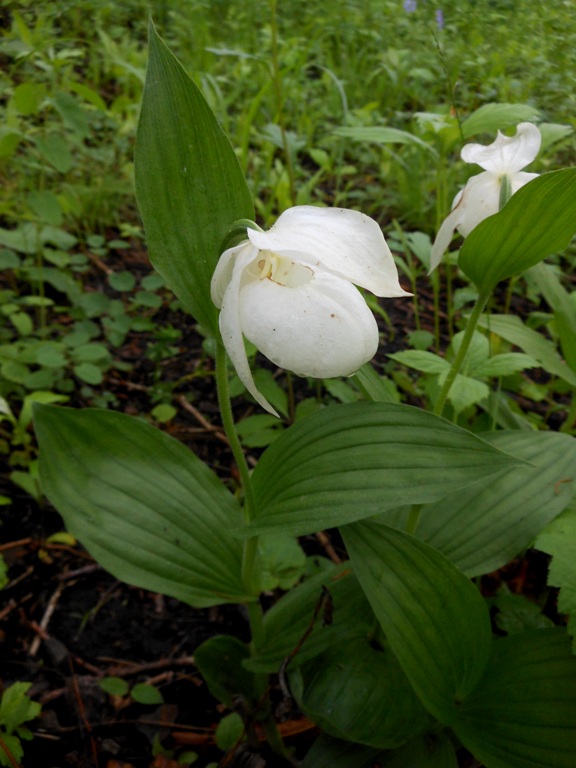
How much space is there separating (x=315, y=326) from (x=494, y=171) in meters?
0.44

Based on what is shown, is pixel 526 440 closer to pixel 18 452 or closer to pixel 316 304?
pixel 316 304

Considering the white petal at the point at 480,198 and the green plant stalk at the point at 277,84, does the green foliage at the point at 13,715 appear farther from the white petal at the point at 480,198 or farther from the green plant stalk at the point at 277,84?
the green plant stalk at the point at 277,84

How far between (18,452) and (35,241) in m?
0.71

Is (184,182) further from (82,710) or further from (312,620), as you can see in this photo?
(82,710)

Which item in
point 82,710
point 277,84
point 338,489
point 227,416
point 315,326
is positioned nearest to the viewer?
point 315,326

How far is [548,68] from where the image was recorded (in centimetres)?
129

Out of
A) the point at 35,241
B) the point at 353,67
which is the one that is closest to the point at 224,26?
the point at 353,67

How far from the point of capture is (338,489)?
77cm

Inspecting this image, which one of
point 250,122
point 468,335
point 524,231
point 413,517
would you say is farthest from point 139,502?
point 250,122

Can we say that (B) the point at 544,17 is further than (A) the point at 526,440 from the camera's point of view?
Yes

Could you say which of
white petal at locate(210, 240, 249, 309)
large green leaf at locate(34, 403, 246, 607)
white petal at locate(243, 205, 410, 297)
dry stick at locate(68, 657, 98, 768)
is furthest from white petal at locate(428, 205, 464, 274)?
dry stick at locate(68, 657, 98, 768)

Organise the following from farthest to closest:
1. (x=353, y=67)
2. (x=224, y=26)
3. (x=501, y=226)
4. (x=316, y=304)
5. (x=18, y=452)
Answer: (x=224, y=26) → (x=353, y=67) → (x=18, y=452) → (x=501, y=226) → (x=316, y=304)

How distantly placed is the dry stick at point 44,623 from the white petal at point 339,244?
41.2 inches

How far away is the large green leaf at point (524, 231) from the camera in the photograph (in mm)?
729
